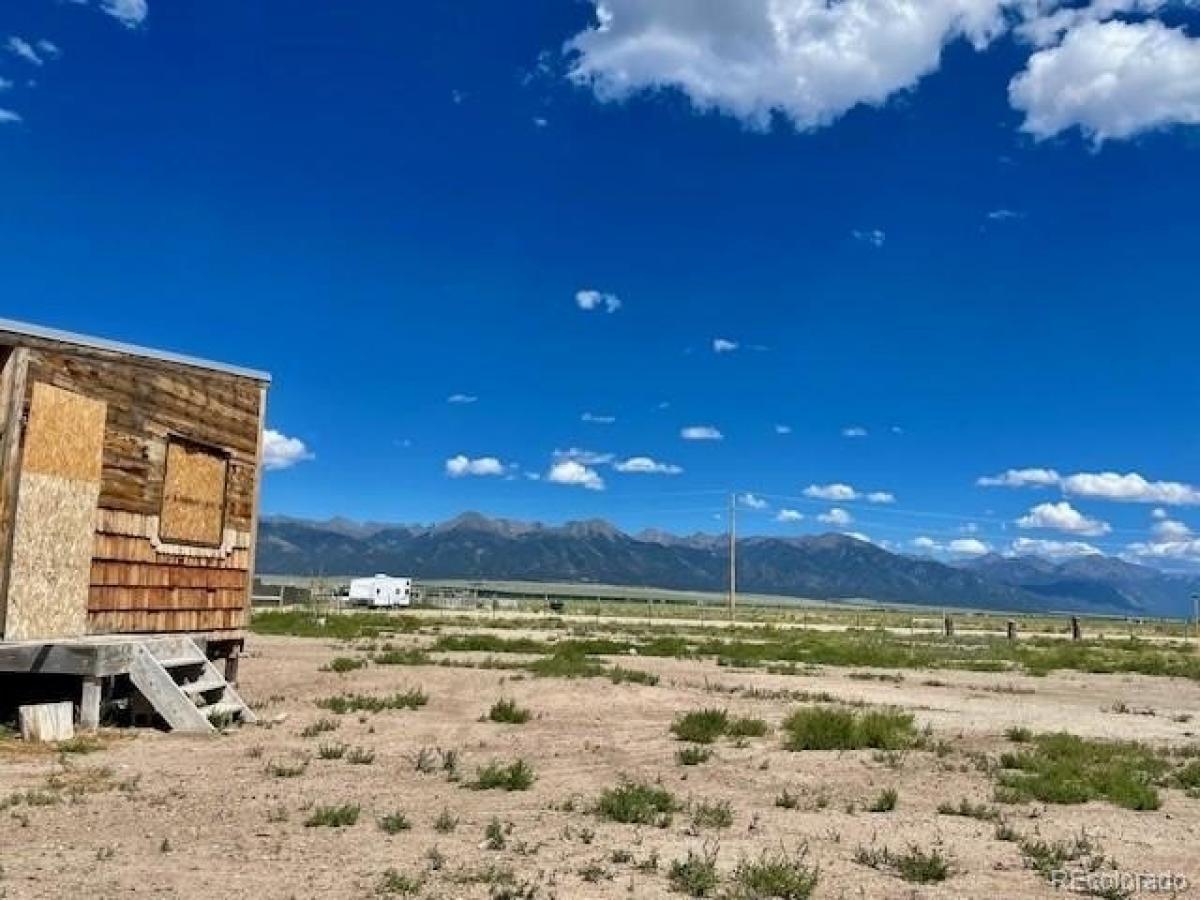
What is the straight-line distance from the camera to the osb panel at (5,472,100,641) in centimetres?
1273

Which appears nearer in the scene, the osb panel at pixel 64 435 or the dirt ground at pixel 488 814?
the dirt ground at pixel 488 814

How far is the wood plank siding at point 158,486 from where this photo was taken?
14.0 meters

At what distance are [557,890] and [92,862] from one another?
130 inches

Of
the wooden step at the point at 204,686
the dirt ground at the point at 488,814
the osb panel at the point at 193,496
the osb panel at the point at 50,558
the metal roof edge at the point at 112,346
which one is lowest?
the dirt ground at the point at 488,814

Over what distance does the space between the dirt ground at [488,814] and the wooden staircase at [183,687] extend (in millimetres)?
409

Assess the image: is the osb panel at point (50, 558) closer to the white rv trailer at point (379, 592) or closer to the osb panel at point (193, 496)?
the osb panel at point (193, 496)

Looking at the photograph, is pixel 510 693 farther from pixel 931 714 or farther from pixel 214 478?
pixel 931 714

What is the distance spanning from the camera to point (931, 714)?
1892cm

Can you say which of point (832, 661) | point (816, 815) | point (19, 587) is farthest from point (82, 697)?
point (832, 661)

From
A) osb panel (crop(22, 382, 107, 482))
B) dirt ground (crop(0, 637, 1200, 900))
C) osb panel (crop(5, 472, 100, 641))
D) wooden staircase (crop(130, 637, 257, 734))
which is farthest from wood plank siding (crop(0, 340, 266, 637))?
dirt ground (crop(0, 637, 1200, 900))

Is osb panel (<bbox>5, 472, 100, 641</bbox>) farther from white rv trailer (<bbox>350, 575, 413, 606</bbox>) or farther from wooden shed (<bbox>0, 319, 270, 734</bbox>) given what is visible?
white rv trailer (<bbox>350, 575, 413, 606</bbox>)

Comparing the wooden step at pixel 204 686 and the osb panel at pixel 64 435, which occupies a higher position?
the osb panel at pixel 64 435
